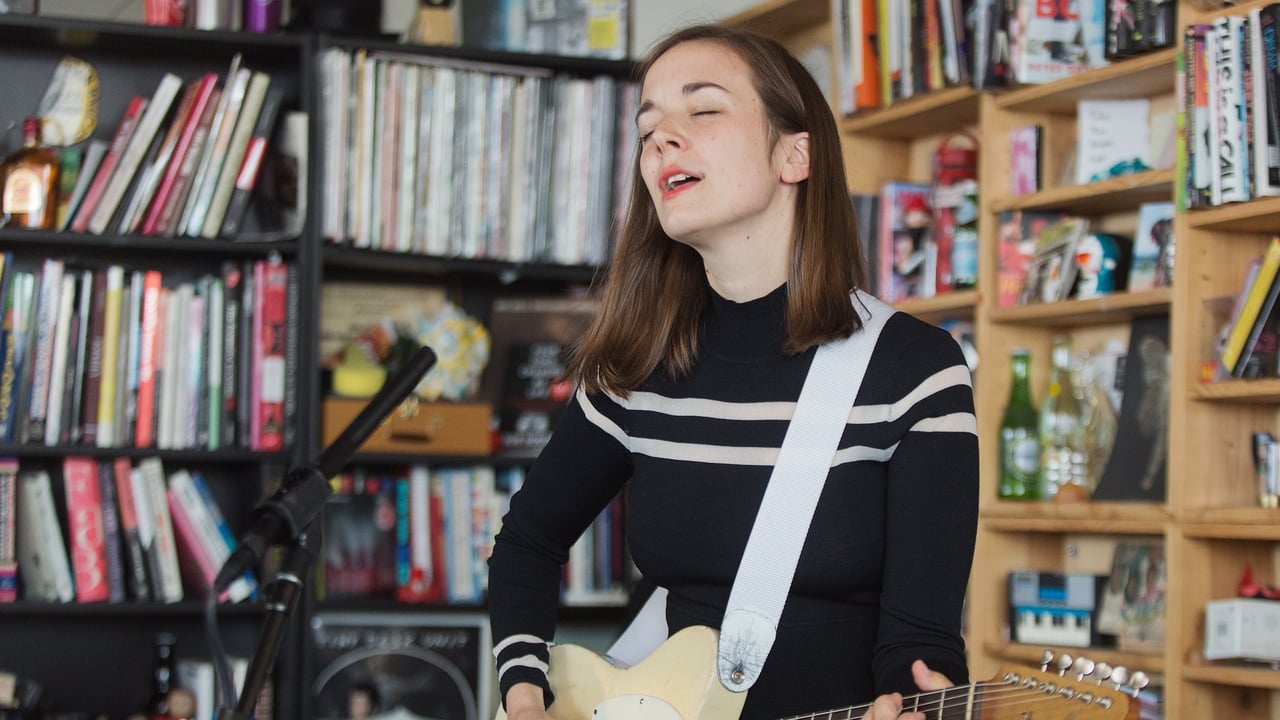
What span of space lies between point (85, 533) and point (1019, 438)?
1.90 meters

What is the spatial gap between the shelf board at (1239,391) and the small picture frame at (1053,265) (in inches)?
16.8

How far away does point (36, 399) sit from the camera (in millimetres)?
3035

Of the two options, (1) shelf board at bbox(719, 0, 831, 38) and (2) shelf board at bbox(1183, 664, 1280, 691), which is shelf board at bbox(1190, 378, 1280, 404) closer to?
(2) shelf board at bbox(1183, 664, 1280, 691)

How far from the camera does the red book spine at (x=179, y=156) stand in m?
3.12

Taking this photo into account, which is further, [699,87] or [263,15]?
[263,15]

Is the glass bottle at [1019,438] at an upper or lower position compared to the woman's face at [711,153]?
lower

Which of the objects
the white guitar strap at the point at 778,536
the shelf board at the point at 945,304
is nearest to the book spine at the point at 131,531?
the shelf board at the point at 945,304

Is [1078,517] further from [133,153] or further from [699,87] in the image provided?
[133,153]

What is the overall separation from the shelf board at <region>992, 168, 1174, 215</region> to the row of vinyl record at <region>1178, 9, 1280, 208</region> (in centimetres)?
13

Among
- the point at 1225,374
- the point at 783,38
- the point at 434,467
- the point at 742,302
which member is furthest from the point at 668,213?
the point at 783,38

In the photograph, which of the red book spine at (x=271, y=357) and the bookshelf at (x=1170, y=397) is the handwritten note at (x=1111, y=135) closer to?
the bookshelf at (x=1170, y=397)

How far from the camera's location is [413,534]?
3.27m

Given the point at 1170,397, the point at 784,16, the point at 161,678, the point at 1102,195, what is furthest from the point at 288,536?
the point at 784,16

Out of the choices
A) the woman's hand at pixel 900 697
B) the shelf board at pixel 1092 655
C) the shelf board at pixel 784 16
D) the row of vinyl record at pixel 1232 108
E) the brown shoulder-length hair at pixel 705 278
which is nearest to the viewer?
the woman's hand at pixel 900 697
